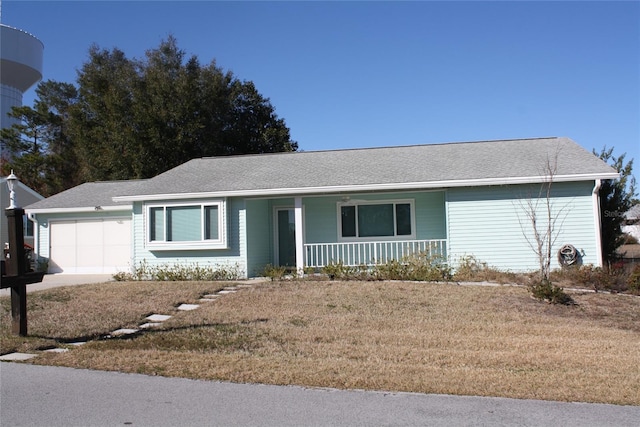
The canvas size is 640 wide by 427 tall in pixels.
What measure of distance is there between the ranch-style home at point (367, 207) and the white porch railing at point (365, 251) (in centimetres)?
5

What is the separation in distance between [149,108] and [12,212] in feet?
72.0

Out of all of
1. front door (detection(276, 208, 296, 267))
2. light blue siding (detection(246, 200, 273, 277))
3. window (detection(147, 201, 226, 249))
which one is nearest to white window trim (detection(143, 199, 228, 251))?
window (detection(147, 201, 226, 249))

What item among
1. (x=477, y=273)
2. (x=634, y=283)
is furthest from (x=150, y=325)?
(x=634, y=283)

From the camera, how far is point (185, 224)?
1652cm

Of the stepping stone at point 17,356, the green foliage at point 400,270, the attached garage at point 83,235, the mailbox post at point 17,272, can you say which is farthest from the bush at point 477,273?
the attached garage at point 83,235

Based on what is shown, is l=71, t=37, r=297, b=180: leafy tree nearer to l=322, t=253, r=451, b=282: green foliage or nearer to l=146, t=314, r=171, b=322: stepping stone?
l=322, t=253, r=451, b=282: green foliage

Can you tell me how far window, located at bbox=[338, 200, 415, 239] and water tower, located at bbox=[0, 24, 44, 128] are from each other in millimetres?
43027

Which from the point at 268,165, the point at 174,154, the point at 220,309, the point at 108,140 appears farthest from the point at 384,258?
the point at 108,140

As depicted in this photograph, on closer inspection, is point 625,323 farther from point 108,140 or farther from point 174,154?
point 108,140

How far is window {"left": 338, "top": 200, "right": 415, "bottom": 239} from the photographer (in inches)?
666

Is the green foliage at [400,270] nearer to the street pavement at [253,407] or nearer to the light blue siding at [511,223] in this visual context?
the light blue siding at [511,223]

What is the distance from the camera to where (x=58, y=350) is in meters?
7.80

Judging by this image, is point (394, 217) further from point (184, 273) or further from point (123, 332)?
point (123, 332)

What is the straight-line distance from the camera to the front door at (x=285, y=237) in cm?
1819
